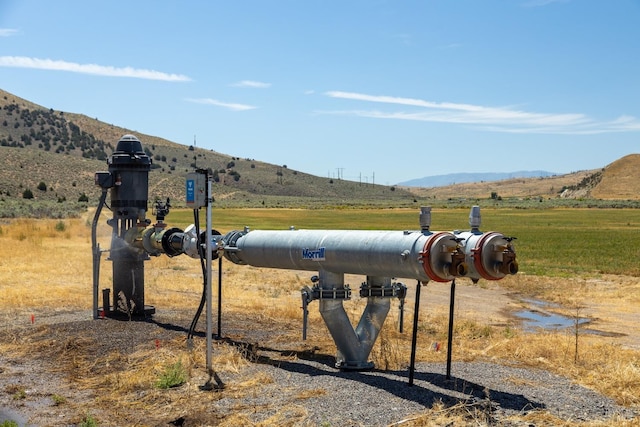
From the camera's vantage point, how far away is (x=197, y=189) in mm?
11094

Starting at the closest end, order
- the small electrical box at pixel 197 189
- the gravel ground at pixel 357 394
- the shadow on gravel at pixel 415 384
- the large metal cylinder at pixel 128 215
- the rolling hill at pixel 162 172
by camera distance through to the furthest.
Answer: the gravel ground at pixel 357 394 → the shadow on gravel at pixel 415 384 → the small electrical box at pixel 197 189 → the large metal cylinder at pixel 128 215 → the rolling hill at pixel 162 172

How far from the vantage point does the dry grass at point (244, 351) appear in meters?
9.83

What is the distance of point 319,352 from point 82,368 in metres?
3.86

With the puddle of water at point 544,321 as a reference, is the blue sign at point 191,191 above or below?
above

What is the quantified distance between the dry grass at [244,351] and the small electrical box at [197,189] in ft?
8.00

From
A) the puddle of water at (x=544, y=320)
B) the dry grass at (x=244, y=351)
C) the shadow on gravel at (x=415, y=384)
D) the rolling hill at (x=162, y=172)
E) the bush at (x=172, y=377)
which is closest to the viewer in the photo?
the shadow on gravel at (x=415, y=384)

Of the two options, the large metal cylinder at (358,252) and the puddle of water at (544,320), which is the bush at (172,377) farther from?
the puddle of water at (544,320)

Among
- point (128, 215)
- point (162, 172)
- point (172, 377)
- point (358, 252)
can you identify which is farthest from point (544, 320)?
point (162, 172)

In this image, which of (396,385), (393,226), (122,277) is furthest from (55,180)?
(396,385)

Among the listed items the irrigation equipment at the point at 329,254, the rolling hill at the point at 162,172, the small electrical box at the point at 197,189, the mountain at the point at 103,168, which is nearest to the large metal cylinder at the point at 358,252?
the irrigation equipment at the point at 329,254

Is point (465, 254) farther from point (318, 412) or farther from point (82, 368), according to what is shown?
point (82, 368)

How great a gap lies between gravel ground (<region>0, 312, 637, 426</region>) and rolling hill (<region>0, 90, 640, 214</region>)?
87857 mm

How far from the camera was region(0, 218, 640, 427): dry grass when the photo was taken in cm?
983

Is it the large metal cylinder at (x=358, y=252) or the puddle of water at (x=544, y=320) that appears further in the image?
the puddle of water at (x=544, y=320)
